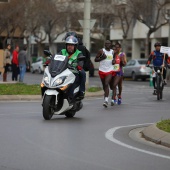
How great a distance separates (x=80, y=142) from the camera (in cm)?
1075

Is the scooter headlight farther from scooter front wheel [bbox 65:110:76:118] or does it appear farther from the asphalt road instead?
scooter front wheel [bbox 65:110:76:118]

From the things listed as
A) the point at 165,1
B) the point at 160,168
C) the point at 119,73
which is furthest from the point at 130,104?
the point at 165,1

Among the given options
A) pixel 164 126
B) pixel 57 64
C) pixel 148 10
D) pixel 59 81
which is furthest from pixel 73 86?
pixel 148 10

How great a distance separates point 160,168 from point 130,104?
36.0ft

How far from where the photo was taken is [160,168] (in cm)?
857

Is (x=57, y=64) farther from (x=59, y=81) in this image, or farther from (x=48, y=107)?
(x=48, y=107)

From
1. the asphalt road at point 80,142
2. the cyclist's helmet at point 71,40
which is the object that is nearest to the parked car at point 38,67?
the asphalt road at point 80,142

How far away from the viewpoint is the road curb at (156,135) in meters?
11.0

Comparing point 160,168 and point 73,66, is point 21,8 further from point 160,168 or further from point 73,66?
point 160,168

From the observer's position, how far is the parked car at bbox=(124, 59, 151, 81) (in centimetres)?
4288

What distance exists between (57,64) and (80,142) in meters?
3.68

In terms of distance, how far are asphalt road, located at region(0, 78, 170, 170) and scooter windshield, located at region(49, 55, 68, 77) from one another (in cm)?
105

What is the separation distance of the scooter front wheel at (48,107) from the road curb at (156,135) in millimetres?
2338

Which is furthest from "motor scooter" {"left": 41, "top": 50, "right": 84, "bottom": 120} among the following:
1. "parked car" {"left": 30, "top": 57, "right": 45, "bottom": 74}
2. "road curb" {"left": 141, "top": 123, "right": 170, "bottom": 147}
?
"parked car" {"left": 30, "top": 57, "right": 45, "bottom": 74}
